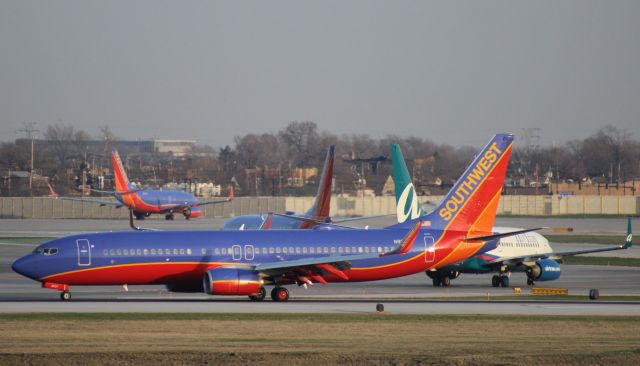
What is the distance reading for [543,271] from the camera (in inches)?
2280

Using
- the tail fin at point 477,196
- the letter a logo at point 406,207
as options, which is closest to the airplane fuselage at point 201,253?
the tail fin at point 477,196

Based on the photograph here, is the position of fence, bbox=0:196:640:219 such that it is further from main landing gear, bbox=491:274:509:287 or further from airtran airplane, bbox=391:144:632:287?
main landing gear, bbox=491:274:509:287

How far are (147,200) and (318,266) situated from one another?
94.5 metres

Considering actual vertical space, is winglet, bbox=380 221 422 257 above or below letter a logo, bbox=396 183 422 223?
below

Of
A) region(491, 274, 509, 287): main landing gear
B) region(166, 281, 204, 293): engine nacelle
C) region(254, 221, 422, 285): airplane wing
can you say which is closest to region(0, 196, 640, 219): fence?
region(491, 274, 509, 287): main landing gear

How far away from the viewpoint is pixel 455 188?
5022cm

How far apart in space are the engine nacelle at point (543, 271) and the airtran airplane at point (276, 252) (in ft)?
28.6

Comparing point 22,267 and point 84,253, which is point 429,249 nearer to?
point 84,253

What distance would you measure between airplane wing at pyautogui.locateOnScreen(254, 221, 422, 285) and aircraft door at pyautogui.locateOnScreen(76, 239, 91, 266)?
7.04m

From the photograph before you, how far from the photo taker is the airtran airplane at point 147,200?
136625 mm

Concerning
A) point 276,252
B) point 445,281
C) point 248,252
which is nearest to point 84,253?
point 248,252

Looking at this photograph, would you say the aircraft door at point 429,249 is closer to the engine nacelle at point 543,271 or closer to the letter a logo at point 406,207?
the engine nacelle at point 543,271

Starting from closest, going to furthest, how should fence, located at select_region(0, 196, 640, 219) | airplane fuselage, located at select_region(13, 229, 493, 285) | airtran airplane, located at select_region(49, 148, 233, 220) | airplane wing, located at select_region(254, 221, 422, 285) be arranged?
airplane wing, located at select_region(254, 221, 422, 285) → airplane fuselage, located at select_region(13, 229, 493, 285) → airtran airplane, located at select_region(49, 148, 233, 220) → fence, located at select_region(0, 196, 640, 219)

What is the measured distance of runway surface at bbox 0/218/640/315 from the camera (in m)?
42.3
